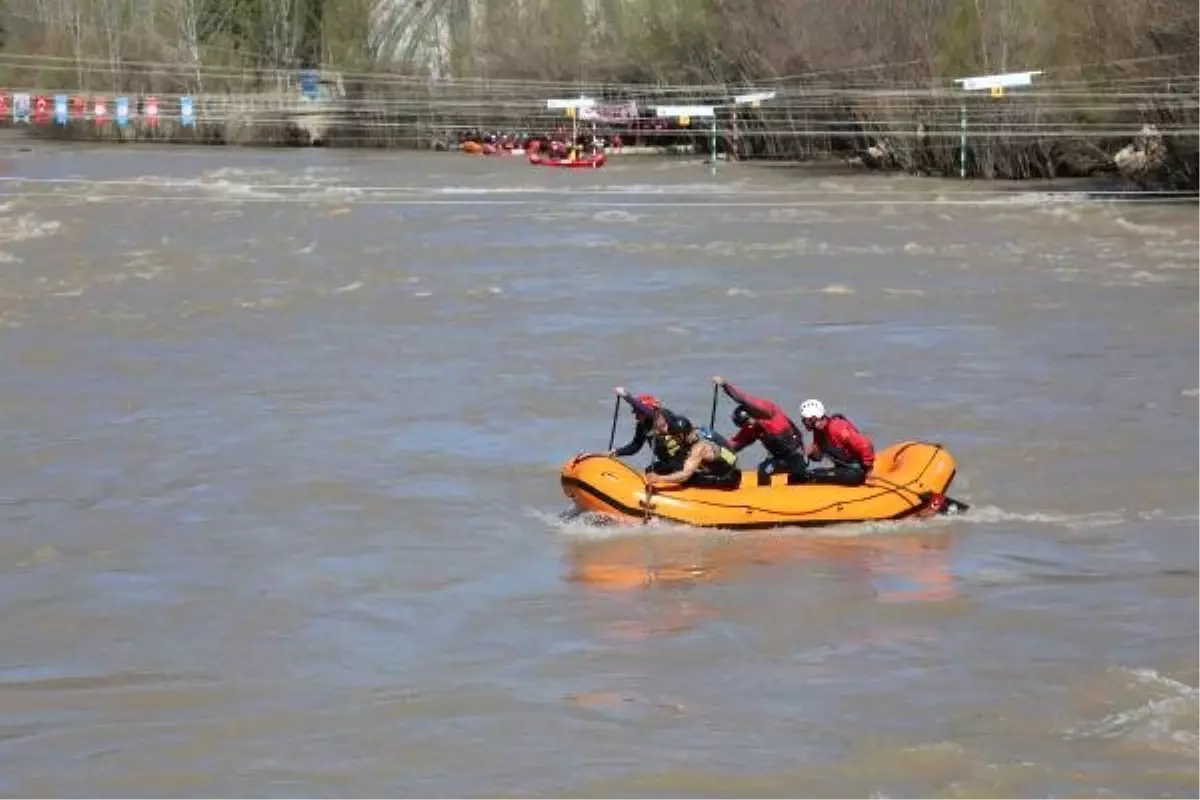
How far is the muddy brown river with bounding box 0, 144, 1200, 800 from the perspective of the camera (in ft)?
33.6

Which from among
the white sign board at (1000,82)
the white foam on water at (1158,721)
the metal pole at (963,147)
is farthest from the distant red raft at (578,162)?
the white foam on water at (1158,721)

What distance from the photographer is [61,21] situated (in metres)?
79.4

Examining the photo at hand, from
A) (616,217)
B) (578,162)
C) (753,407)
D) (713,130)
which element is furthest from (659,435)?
(713,130)

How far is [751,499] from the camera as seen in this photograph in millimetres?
14445

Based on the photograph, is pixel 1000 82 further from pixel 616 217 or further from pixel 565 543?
pixel 565 543

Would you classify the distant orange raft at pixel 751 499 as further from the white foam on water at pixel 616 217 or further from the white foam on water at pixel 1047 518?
the white foam on water at pixel 616 217

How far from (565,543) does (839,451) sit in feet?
6.73

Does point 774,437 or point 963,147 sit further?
point 963,147

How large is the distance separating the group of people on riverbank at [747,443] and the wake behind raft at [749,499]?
4.6 inches

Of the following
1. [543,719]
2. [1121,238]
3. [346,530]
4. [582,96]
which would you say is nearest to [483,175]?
[582,96]

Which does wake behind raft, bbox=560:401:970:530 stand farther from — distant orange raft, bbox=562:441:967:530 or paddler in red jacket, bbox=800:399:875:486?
paddler in red jacket, bbox=800:399:875:486

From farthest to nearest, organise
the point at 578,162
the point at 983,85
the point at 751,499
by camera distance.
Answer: the point at 578,162 → the point at 983,85 → the point at 751,499

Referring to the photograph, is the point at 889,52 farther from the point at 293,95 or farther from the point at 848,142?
the point at 293,95

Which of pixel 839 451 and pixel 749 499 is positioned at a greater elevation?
pixel 839 451
